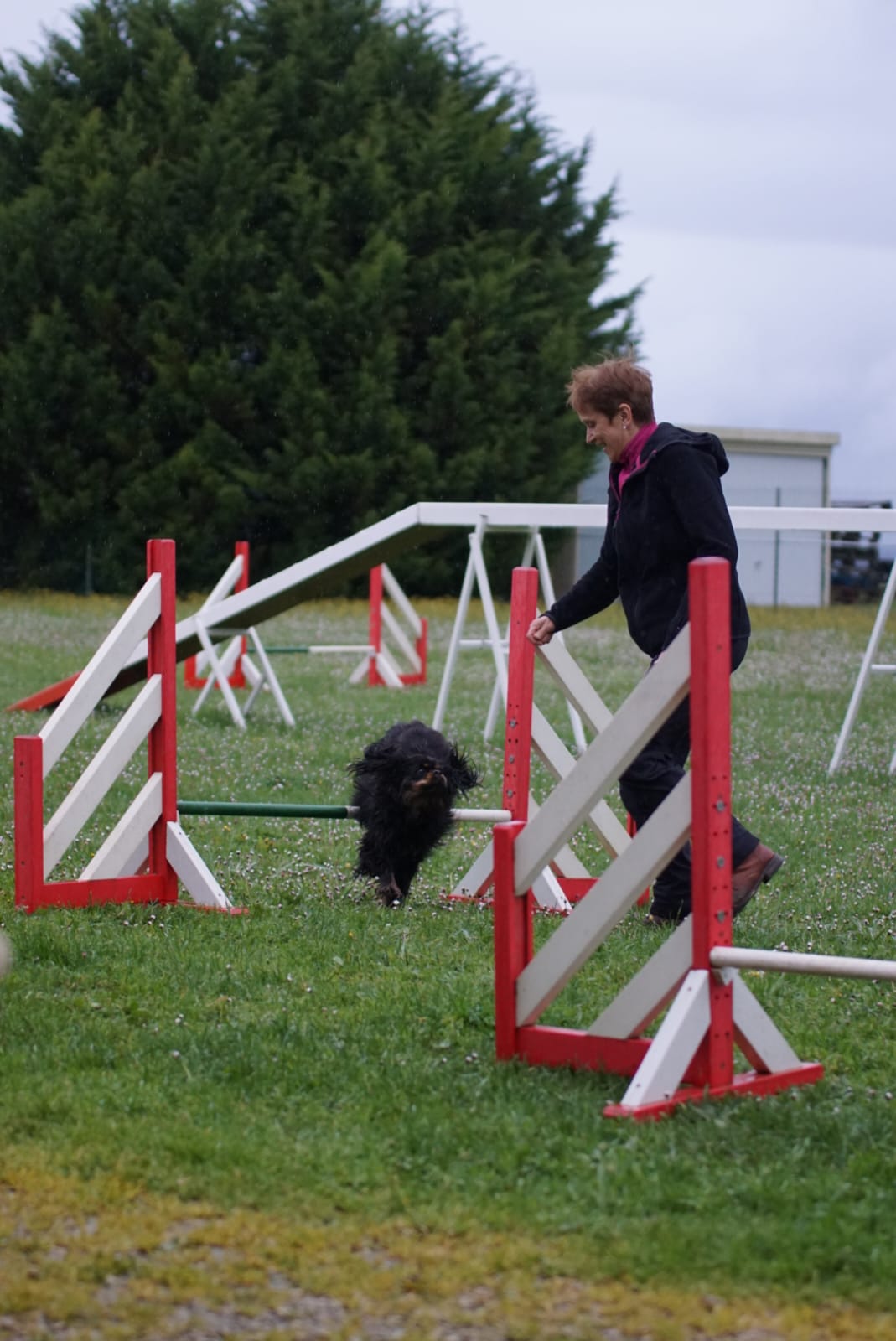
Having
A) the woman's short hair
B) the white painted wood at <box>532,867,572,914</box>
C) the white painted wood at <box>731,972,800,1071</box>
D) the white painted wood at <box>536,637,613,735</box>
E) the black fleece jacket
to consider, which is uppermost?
the woman's short hair

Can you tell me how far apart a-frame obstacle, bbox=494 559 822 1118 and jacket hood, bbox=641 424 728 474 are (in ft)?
4.83

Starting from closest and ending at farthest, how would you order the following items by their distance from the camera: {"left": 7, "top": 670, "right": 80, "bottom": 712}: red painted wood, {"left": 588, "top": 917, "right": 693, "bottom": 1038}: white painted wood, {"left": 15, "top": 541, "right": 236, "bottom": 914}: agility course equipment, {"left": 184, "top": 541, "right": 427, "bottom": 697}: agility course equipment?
{"left": 588, "top": 917, "right": 693, "bottom": 1038}: white painted wood → {"left": 15, "top": 541, "right": 236, "bottom": 914}: agility course equipment → {"left": 7, "top": 670, "right": 80, "bottom": 712}: red painted wood → {"left": 184, "top": 541, "right": 427, "bottom": 697}: agility course equipment

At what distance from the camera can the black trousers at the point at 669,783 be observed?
5.11 meters

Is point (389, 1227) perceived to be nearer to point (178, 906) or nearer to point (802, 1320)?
point (802, 1320)

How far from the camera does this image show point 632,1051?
143 inches

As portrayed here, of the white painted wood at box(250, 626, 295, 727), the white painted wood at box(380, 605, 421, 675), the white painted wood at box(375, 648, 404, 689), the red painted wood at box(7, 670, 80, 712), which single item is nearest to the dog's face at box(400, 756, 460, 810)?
the white painted wood at box(250, 626, 295, 727)

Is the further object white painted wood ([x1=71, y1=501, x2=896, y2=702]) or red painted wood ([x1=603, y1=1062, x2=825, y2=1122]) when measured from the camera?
white painted wood ([x1=71, y1=501, x2=896, y2=702])

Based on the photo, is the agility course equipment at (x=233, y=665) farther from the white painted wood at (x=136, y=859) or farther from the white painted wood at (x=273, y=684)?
the white painted wood at (x=136, y=859)

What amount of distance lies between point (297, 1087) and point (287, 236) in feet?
83.7

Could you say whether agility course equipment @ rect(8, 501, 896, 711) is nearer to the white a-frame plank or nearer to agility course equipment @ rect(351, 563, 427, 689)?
agility course equipment @ rect(351, 563, 427, 689)

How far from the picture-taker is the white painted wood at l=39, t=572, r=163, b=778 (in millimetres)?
5527

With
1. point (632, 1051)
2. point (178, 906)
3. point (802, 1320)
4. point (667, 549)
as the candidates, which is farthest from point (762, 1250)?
point (178, 906)

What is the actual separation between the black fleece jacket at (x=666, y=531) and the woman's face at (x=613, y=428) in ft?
0.25

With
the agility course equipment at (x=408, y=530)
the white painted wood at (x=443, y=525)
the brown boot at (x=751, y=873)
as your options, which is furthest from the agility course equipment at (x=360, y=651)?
the brown boot at (x=751, y=873)
